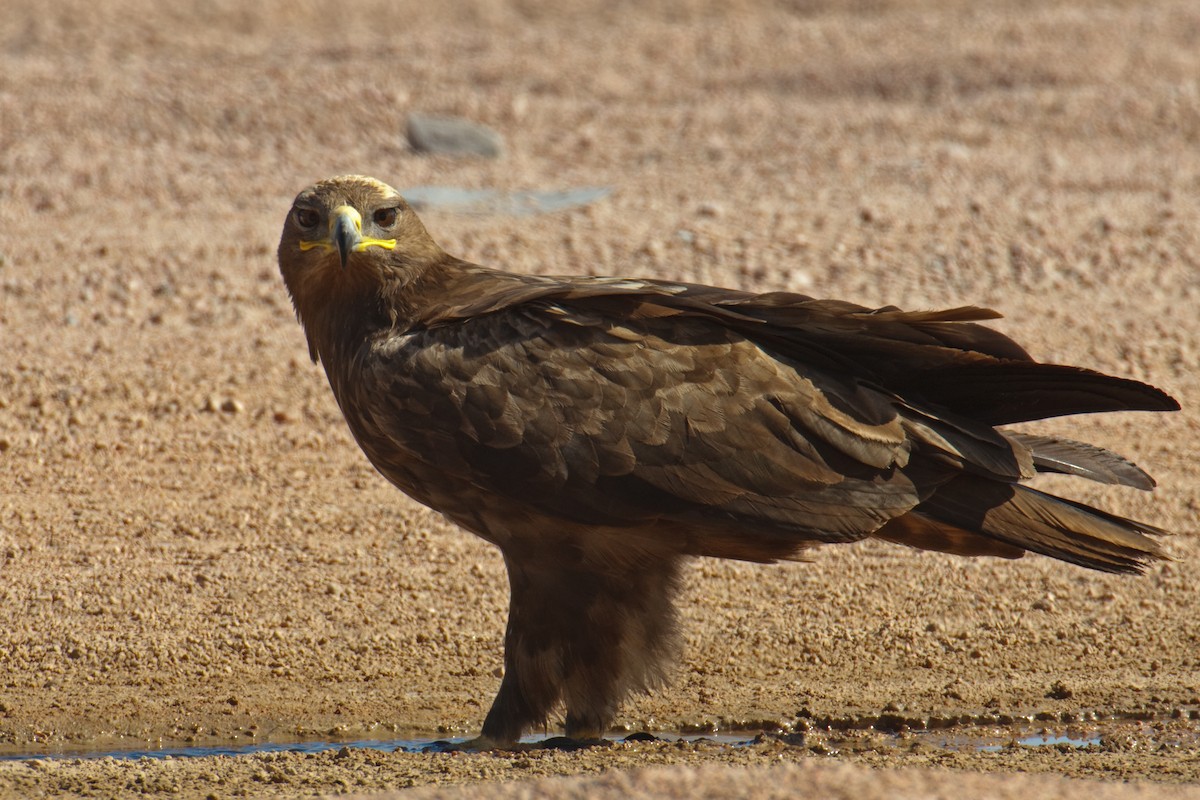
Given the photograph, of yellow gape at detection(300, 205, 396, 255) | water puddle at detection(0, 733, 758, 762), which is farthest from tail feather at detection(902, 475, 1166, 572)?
yellow gape at detection(300, 205, 396, 255)

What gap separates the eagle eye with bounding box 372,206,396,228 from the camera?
220 inches

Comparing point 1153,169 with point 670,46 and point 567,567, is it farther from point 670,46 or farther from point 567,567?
point 567,567

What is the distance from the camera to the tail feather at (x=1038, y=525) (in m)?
5.09

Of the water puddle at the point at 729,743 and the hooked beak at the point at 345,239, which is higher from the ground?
the hooked beak at the point at 345,239

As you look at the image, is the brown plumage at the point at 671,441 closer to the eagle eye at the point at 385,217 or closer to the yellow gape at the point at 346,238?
the yellow gape at the point at 346,238

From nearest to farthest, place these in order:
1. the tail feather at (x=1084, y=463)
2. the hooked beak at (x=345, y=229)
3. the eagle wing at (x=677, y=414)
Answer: the eagle wing at (x=677, y=414) → the tail feather at (x=1084, y=463) → the hooked beak at (x=345, y=229)

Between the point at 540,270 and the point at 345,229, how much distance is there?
15.4ft

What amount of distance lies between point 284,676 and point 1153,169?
9.07 metres

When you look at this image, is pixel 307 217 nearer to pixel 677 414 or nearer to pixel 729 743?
pixel 677 414

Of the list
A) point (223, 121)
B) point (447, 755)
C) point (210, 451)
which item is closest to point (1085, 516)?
point (447, 755)

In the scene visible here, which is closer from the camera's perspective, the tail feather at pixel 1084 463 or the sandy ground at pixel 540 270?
the tail feather at pixel 1084 463

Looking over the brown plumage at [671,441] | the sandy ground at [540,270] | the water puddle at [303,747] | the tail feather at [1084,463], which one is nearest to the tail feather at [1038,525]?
the brown plumage at [671,441]

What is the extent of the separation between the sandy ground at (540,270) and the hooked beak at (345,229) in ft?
5.38

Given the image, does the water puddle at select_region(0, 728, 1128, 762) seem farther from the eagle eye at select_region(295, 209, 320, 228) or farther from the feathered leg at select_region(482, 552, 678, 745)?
the eagle eye at select_region(295, 209, 320, 228)
